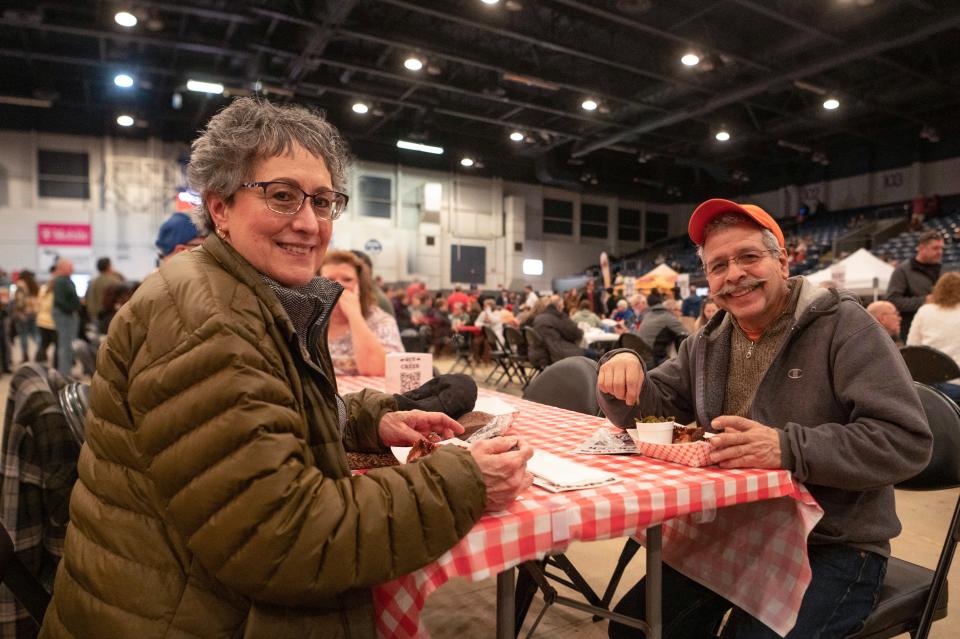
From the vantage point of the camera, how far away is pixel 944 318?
3842 millimetres

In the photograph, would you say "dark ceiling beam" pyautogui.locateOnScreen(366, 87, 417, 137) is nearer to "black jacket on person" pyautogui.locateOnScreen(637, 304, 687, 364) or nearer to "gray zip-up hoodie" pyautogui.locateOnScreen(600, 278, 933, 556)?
"black jacket on person" pyautogui.locateOnScreen(637, 304, 687, 364)

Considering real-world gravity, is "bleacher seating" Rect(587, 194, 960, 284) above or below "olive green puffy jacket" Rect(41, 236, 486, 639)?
above

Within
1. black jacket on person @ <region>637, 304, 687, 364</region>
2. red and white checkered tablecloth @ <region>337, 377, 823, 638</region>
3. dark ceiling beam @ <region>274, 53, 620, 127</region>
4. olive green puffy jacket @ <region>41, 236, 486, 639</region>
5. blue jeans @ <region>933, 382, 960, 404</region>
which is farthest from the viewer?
dark ceiling beam @ <region>274, 53, 620, 127</region>

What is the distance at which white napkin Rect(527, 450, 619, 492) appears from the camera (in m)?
1.12

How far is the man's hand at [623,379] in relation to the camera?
1585 millimetres

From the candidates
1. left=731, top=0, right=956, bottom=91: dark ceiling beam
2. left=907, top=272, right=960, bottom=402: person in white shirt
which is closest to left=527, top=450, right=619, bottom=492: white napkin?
left=907, top=272, right=960, bottom=402: person in white shirt

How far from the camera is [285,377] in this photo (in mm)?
917

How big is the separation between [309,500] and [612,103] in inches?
617

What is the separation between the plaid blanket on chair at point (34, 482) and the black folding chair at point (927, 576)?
1.87m

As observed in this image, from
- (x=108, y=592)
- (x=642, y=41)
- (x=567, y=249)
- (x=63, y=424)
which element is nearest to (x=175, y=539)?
(x=108, y=592)

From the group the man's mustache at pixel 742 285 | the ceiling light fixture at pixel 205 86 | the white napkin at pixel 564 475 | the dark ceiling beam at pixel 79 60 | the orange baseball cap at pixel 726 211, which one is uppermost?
the dark ceiling beam at pixel 79 60

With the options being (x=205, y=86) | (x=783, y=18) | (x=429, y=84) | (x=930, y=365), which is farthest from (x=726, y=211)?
(x=205, y=86)

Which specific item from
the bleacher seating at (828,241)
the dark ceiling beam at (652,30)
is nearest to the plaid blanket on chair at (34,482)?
the dark ceiling beam at (652,30)

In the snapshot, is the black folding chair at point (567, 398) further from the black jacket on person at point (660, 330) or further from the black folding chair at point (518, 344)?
the black folding chair at point (518, 344)
